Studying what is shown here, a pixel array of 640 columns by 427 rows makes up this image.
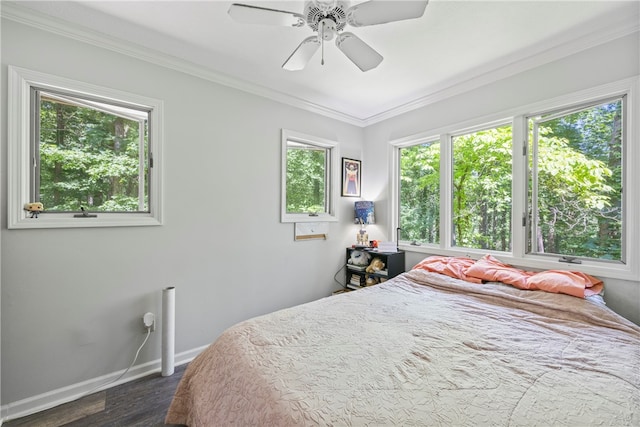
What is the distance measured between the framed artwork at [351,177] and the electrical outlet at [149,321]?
2452 millimetres

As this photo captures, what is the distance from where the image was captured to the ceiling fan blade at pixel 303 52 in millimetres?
1565

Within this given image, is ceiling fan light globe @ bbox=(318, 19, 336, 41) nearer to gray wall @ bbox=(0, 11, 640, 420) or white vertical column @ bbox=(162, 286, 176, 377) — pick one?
gray wall @ bbox=(0, 11, 640, 420)

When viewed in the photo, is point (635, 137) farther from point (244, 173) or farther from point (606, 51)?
point (244, 173)

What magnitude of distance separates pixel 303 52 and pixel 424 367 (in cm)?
187

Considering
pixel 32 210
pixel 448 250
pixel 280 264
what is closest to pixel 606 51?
pixel 448 250

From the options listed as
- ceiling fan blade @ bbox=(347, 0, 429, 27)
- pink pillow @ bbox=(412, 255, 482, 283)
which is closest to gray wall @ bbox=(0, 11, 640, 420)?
pink pillow @ bbox=(412, 255, 482, 283)

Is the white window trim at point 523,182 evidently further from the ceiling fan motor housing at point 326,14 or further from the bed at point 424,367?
the ceiling fan motor housing at point 326,14

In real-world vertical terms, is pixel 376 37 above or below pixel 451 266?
above

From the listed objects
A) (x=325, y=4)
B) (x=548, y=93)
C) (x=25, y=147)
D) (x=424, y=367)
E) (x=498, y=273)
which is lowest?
(x=424, y=367)

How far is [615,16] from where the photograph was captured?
1.75 metres

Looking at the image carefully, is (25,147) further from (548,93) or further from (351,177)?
(548,93)

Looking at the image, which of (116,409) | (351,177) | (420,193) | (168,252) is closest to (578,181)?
(420,193)

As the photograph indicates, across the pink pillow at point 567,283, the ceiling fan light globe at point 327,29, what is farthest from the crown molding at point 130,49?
the pink pillow at point 567,283

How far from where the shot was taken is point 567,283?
178cm
